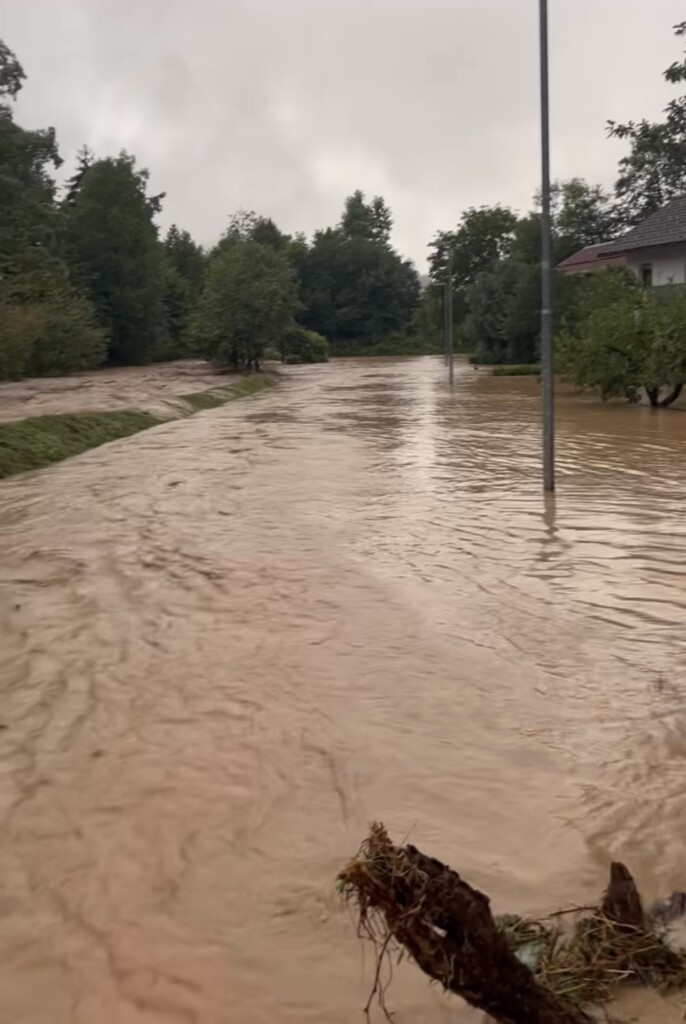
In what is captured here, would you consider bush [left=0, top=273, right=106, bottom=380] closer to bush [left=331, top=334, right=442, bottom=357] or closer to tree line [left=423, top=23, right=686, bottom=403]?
tree line [left=423, top=23, right=686, bottom=403]

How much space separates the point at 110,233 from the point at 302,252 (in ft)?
119

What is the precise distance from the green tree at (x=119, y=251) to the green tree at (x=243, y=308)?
687cm

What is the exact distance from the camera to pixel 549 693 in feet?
18.9

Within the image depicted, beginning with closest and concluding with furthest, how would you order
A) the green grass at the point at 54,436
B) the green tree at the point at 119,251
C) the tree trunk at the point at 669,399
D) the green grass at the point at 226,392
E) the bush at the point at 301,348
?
the green grass at the point at 54,436
the tree trunk at the point at 669,399
the green grass at the point at 226,392
the green tree at the point at 119,251
the bush at the point at 301,348

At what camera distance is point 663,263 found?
36594mm

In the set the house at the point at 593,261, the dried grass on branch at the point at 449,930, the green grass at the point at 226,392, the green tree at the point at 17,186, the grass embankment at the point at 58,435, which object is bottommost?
the green grass at the point at 226,392

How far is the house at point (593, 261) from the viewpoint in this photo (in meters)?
39.8

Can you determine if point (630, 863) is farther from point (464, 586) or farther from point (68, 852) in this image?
point (464, 586)

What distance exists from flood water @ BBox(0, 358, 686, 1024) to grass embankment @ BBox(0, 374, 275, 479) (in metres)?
5.65

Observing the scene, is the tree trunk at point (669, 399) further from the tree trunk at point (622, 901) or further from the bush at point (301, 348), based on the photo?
the bush at point (301, 348)

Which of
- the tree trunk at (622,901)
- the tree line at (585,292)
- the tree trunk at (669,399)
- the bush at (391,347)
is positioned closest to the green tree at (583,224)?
the tree line at (585,292)

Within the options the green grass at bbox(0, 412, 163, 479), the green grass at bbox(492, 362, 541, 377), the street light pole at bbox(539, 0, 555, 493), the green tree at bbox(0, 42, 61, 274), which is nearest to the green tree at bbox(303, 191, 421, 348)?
the green grass at bbox(492, 362, 541, 377)

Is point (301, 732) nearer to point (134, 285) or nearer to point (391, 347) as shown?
point (134, 285)

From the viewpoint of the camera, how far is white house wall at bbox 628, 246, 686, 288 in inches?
1395
